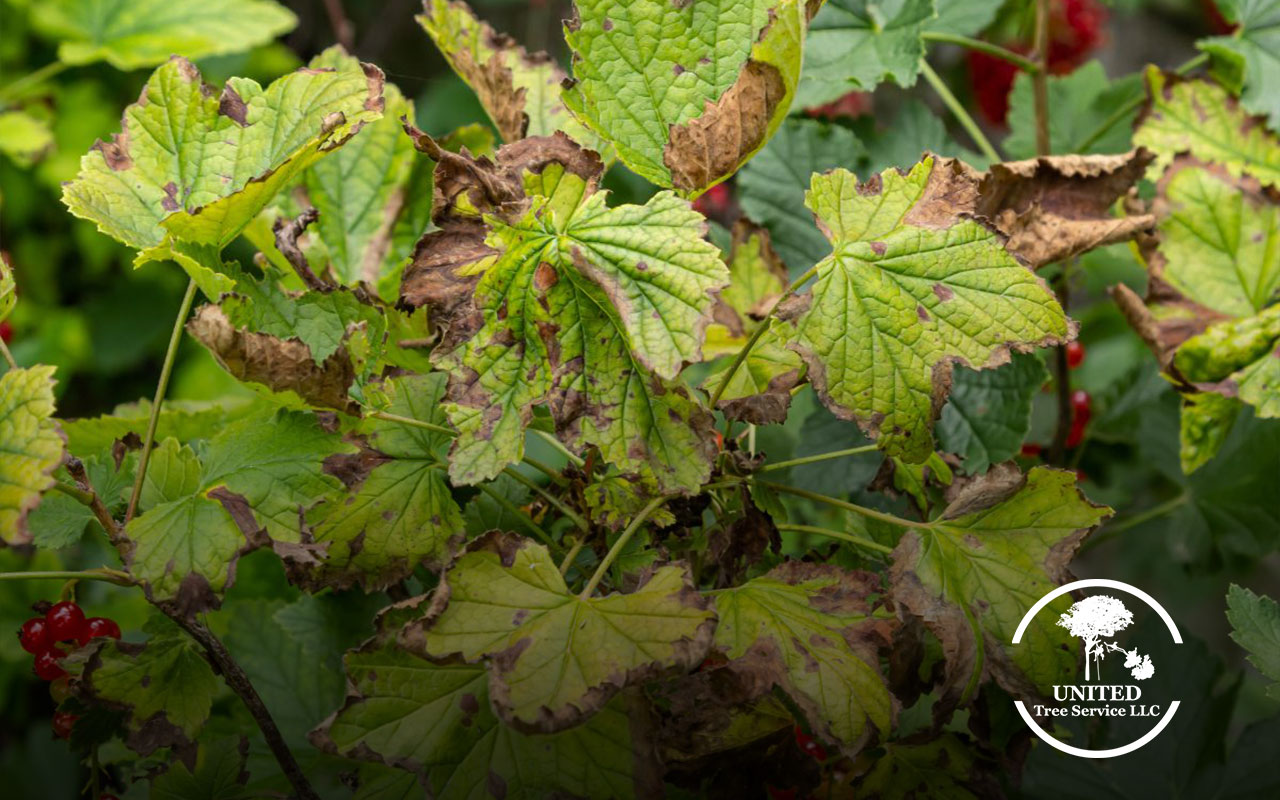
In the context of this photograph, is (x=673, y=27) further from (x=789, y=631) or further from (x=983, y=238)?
(x=789, y=631)

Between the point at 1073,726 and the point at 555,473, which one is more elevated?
the point at 555,473

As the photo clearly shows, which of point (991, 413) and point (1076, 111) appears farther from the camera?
point (1076, 111)

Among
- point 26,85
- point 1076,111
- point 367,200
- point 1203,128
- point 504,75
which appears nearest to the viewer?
point 504,75

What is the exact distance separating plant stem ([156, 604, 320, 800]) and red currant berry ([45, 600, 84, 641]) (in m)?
0.11

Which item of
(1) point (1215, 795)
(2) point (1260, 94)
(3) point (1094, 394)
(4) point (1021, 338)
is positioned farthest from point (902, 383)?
(3) point (1094, 394)

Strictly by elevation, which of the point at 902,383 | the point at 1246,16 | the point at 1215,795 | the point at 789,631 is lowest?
the point at 1215,795

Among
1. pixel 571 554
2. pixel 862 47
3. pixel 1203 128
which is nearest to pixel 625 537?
pixel 571 554

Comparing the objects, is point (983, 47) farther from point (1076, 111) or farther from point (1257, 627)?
point (1257, 627)

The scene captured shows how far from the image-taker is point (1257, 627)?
666mm

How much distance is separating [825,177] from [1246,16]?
2.14 feet

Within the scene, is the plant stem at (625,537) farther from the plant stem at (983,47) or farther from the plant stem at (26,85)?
the plant stem at (26,85)

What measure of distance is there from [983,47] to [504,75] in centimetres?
49

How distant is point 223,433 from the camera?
2.15ft

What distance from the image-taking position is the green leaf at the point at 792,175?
39.2 inches
